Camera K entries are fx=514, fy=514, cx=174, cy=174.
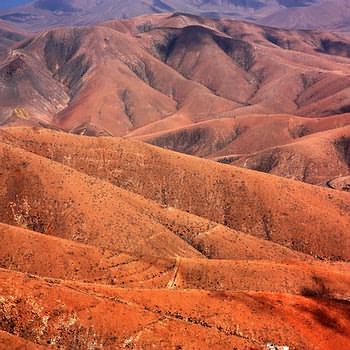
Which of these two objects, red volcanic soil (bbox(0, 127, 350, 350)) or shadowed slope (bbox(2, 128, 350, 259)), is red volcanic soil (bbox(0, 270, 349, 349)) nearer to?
red volcanic soil (bbox(0, 127, 350, 350))

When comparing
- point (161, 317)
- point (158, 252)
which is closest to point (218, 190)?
point (158, 252)

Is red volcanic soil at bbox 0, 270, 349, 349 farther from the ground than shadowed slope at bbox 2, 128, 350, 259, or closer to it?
farther from the ground

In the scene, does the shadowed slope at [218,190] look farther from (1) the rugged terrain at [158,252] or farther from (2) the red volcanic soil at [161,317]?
(2) the red volcanic soil at [161,317]

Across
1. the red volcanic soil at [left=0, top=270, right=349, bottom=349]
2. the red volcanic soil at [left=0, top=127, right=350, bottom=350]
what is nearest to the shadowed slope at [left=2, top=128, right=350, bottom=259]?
the red volcanic soil at [left=0, top=127, right=350, bottom=350]

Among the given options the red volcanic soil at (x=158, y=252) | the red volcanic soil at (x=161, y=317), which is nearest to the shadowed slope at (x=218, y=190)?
the red volcanic soil at (x=158, y=252)

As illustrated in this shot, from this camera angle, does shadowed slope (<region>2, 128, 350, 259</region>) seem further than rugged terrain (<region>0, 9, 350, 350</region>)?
Yes

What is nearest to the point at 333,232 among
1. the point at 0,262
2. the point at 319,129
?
the point at 0,262

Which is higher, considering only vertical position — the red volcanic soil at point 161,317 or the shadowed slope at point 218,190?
the red volcanic soil at point 161,317

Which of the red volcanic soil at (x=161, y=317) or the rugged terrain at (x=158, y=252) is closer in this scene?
the red volcanic soil at (x=161, y=317)

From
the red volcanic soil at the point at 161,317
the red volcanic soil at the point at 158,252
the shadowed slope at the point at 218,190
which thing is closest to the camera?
the red volcanic soil at the point at 161,317

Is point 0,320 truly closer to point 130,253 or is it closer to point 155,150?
point 130,253

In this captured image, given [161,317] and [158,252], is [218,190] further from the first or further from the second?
[161,317]
